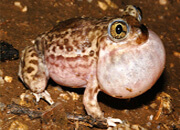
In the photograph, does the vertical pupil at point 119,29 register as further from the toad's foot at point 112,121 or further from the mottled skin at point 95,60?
the toad's foot at point 112,121

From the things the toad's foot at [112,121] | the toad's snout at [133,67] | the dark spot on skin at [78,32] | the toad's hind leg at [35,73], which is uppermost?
the dark spot on skin at [78,32]

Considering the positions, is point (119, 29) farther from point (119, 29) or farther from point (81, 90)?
A: point (81, 90)

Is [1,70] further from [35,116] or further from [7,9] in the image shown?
[7,9]

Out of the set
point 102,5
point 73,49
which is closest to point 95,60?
point 73,49

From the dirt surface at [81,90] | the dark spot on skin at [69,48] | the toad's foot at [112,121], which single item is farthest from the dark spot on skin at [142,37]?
the dirt surface at [81,90]

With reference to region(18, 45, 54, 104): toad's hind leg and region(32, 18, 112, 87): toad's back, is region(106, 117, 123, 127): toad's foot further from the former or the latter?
region(18, 45, 54, 104): toad's hind leg

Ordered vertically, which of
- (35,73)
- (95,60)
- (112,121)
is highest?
(95,60)

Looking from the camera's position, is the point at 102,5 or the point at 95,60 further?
the point at 102,5
